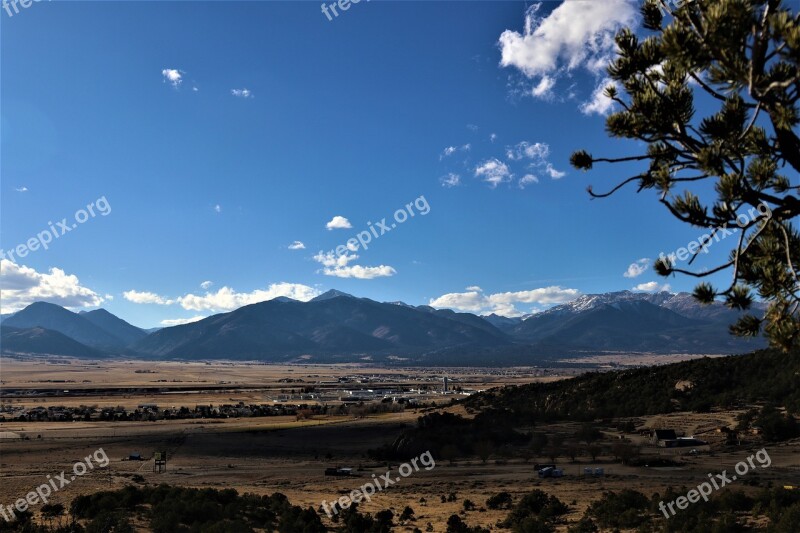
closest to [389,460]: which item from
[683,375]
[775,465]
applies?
[775,465]

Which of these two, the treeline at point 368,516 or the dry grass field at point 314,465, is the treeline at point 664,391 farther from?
the treeline at point 368,516

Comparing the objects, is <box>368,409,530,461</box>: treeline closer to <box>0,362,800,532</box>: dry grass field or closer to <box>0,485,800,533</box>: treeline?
<box>0,362,800,532</box>: dry grass field

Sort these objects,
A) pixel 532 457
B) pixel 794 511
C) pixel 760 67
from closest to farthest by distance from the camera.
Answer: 1. pixel 760 67
2. pixel 794 511
3. pixel 532 457

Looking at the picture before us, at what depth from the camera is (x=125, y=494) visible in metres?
25.2

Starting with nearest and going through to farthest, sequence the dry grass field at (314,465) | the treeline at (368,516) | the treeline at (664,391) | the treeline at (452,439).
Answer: the treeline at (368,516) < the dry grass field at (314,465) < the treeline at (452,439) < the treeline at (664,391)

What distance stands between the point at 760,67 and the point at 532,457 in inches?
1734

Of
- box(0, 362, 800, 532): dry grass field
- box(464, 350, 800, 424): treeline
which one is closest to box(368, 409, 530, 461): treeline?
box(0, 362, 800, 532): dry grass field

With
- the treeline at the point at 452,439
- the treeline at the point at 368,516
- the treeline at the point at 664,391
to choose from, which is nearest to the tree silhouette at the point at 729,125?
the treeline at the point at 368,516

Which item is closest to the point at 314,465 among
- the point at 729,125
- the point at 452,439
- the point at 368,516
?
the point at 452,439

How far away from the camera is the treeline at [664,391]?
189 feet

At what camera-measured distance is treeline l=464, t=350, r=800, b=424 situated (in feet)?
189

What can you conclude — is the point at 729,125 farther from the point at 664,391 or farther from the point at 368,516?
the point at 664,391

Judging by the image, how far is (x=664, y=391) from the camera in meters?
64.9

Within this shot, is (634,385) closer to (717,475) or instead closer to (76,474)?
(717,475)
